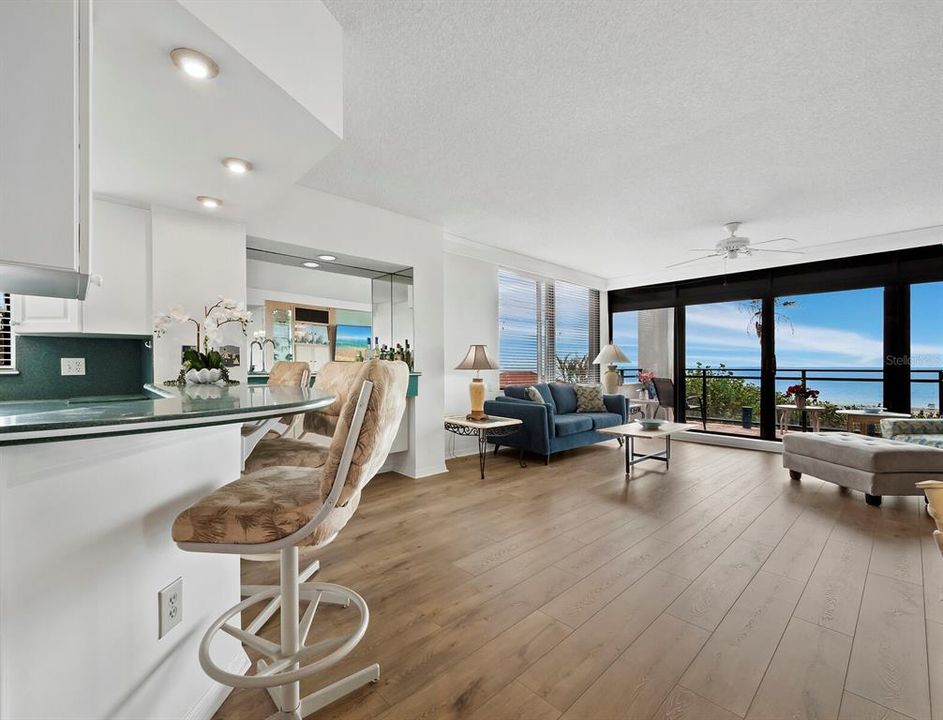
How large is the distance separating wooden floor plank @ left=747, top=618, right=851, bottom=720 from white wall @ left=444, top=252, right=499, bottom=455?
3669 millimetres

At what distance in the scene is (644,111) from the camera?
245 centimetres

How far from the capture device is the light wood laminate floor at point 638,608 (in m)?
1.40

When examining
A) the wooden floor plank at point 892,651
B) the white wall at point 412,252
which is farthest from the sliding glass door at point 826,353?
the white wall at point 412,252

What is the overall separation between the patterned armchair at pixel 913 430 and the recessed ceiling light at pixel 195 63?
18.0 ft

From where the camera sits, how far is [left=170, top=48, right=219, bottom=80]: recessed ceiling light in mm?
1420

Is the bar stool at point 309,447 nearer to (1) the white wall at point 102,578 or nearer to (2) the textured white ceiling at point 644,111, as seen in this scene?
(1) the white wall at point 102,578

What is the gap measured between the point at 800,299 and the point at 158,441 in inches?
278

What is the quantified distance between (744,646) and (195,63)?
2939 mm

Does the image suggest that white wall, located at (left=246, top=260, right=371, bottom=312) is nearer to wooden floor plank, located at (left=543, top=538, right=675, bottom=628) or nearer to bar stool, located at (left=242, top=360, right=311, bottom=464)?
bar stool, located at (left=242, top=360, right=311, bottom=464)

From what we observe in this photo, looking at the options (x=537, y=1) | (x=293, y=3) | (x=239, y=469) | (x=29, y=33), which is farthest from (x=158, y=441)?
(x=537, y=1)

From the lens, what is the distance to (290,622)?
1.26m

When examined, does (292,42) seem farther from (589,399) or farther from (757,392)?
(757,392)

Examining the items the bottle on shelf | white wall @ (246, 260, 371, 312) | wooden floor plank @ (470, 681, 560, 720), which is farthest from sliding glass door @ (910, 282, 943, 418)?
white wall @ (246, 260, 371, 312)

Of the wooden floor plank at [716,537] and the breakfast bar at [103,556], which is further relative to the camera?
the wooden floor plank at [716,537]
